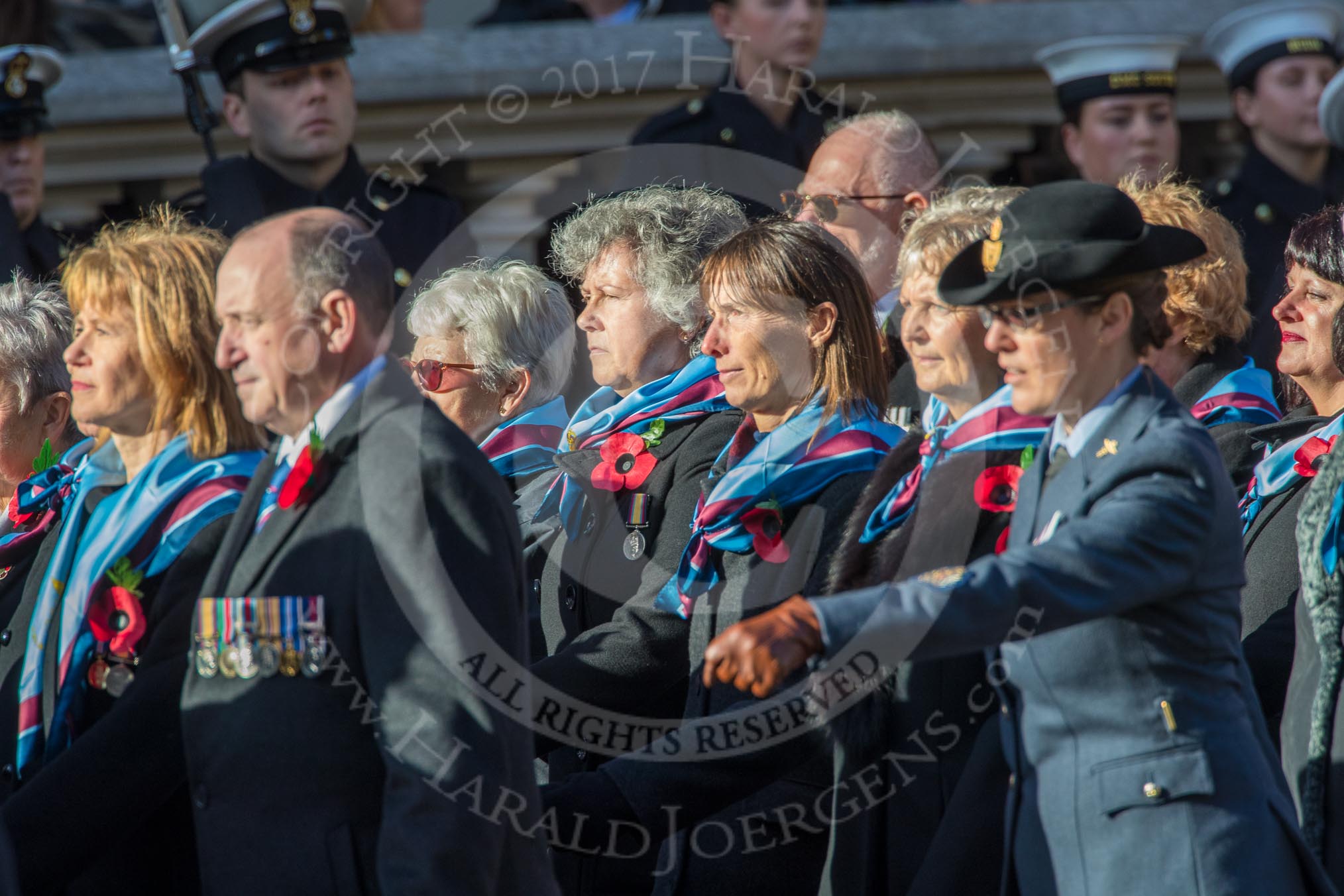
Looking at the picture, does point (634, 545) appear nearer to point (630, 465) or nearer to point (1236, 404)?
point (630, 465)

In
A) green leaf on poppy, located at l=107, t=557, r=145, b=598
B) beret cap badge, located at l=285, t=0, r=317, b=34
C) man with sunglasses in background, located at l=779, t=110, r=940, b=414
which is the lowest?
green leaf on poppy, located at l=107, t=557, r=145, b=598

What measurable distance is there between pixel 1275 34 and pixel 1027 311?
3.97 meters

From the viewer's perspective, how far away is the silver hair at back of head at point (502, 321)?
4.46 m

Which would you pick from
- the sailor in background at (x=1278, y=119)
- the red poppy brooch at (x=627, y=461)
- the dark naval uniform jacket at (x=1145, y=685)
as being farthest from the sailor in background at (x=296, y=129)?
the dark naval uniform jacket at (x=1145, y=685)

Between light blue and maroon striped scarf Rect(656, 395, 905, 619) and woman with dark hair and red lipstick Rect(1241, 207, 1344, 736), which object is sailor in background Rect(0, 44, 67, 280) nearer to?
light blue and maroon striped scarf Rect(656, 395, 905, 619)

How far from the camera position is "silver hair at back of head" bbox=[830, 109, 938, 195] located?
191 inches

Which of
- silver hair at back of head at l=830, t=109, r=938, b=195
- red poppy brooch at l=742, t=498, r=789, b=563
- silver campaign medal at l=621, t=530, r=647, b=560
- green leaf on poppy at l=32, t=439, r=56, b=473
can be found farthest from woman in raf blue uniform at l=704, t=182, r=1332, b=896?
green leaf on poppy at l=32, t=439, r=56, b=473

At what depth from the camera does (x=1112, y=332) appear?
2754mm

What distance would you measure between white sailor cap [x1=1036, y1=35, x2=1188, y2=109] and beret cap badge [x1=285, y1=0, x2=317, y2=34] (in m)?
2.46

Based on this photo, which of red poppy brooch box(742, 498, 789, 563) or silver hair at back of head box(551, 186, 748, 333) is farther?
silver hair at back of head box(551, 186, 748, 333)

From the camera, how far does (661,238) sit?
421cm

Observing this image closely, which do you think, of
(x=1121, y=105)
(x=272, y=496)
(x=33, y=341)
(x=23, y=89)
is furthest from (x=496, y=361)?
(x=1121, y=105)

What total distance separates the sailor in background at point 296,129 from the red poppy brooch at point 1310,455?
274cm

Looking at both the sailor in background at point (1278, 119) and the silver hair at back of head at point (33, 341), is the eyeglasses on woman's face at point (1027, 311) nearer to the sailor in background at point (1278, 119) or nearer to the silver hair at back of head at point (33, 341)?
the silver hair at back of head at point (33, 341)
